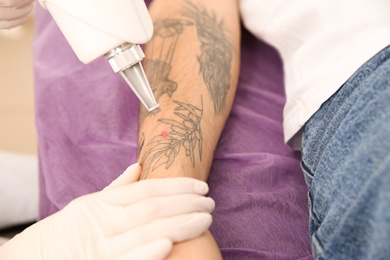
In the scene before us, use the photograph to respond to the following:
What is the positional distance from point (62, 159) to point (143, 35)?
1.48ft

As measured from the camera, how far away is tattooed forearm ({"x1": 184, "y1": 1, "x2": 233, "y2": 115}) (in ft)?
3.34

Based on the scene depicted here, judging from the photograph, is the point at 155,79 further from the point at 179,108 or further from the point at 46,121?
the point at 46,121

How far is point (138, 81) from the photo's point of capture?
29.7 inches

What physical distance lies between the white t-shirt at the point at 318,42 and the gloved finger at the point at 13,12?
495mm

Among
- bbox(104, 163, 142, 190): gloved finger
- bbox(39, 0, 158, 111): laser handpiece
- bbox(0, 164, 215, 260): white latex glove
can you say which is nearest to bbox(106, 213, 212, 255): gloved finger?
bbox(0, 164, 215, 260): white latex glove

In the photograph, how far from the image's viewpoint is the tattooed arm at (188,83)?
88 cm

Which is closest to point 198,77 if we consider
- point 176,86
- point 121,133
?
point 176,86

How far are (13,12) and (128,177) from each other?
1.36 feet

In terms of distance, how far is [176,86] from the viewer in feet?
3.22

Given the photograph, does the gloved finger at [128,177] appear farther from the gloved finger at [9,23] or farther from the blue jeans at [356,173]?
the gloved finger at [9,23]

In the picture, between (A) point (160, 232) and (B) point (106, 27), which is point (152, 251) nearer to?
(A) point (160, 232)

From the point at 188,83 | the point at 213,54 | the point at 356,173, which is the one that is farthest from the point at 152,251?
the point at 213,54

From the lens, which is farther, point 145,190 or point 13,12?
point 13,12

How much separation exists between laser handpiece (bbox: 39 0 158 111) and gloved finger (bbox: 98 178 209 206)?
0.18 metres
